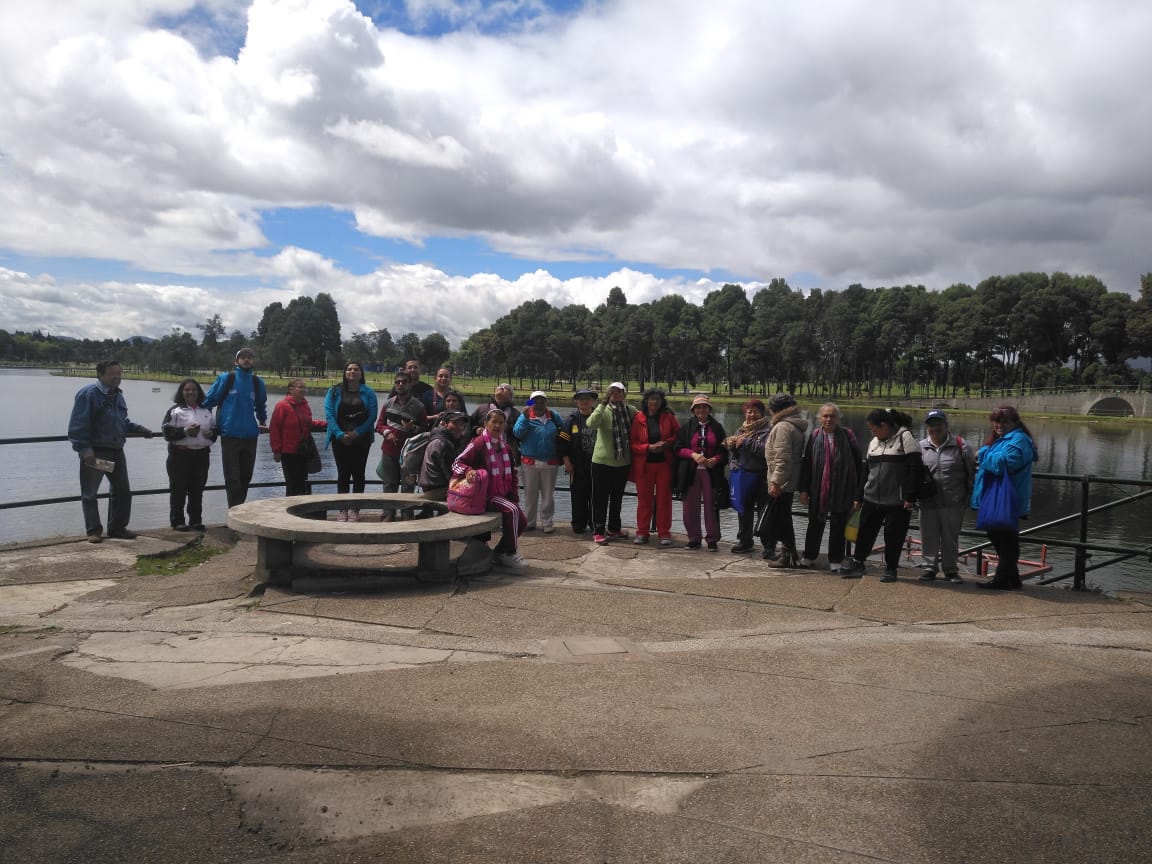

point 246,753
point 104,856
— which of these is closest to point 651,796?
point 246,753

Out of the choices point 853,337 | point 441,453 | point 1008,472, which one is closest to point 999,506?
point 1008,472

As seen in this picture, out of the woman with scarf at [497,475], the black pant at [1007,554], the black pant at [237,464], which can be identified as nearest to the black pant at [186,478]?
the black pant at [237,464]

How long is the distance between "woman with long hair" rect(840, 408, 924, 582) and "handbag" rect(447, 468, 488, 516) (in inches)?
138

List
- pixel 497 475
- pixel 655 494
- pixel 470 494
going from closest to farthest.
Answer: pixel 470 494
pixel 497 475
pixel 655 494

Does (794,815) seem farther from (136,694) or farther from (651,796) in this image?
(136,694)

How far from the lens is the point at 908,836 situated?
2998mm

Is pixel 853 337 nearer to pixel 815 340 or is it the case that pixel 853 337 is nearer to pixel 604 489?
pixel 815 340

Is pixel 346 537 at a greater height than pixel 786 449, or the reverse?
pixel 786 449

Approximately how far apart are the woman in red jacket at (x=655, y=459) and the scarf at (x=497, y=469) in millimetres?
1733

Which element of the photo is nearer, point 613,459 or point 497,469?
point 497,469

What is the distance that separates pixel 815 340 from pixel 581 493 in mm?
80857

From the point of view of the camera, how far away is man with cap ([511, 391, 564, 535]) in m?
9.00

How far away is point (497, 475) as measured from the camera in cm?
742

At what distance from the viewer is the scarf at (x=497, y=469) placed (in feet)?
24.1
